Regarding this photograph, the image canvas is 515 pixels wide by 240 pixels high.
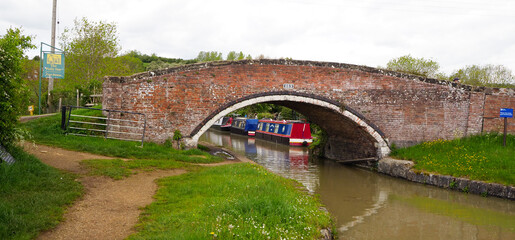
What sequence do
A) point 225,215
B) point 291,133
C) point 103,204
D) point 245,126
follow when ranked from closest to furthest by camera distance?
1. point 225,215
2. point 103,204
3. point 291,133
4. point 245,126

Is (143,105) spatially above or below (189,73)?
below

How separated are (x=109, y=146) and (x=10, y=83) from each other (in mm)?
4173

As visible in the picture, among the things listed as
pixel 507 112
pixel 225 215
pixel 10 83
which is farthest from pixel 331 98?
pixel 10 83

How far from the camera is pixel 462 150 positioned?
10883 mm

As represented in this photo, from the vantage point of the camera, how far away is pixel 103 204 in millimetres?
4727

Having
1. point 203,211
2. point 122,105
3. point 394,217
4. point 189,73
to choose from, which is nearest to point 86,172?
point 203,211

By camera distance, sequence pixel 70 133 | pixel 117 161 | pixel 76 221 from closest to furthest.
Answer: pixel 76 221 → pixel 117 161 → pixel 70 133

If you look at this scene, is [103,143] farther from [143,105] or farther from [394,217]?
[394,217]

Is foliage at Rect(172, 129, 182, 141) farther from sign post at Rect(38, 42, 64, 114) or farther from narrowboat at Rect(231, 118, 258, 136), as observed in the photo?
narrowboat at Rect(231, 118, 258, 136)

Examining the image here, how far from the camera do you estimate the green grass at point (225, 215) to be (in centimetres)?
361

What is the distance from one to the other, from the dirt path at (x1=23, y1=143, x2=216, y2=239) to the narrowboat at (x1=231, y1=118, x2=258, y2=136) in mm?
21031

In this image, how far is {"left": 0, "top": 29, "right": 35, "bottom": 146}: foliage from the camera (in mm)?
4965

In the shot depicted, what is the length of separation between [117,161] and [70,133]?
3311 millimetres

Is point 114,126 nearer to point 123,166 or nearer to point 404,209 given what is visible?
point 123,166
